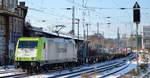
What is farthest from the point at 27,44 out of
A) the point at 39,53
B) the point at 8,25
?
the point at 8,25

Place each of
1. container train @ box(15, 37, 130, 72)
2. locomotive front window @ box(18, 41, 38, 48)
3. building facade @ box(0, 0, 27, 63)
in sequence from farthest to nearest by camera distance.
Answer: building facade @ box(0, 0, 27, 63) < locomotive front window @ box(18, 41, 38, 48) < container train @ box(15, 37, 130, 72)

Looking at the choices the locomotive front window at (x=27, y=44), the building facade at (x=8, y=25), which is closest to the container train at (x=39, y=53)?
the locomotive front window at (x=27, y=44)

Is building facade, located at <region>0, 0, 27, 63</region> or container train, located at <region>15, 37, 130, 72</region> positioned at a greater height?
building facade, located at <region>0, 0, 27, 63</region>

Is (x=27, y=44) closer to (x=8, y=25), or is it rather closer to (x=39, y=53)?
(x=39, y=53)

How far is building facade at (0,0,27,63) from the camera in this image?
42719 millimetres

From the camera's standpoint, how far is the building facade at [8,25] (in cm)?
4272

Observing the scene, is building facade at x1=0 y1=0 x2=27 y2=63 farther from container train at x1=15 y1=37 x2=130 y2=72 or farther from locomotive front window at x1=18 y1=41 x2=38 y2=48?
locomotive front window at x1=18 y1=41 x2=38 y2=48

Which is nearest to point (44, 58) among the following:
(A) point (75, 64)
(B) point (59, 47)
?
(B) point (59, 47)

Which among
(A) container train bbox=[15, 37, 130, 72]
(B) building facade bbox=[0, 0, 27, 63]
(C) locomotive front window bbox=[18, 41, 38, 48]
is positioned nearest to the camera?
(A) container train bbox=[15, 37, 130, 72]

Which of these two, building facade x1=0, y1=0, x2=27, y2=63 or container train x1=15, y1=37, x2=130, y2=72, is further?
building facade x1=0, y1=0, x2=27, y2=63

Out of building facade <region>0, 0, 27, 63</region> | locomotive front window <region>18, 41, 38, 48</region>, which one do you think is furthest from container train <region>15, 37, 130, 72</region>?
building facade <region>0, 0, 27, 63</region>

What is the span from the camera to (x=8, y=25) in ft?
146

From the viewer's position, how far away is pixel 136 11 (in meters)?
23.3

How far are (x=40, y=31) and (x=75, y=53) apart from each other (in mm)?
7741
